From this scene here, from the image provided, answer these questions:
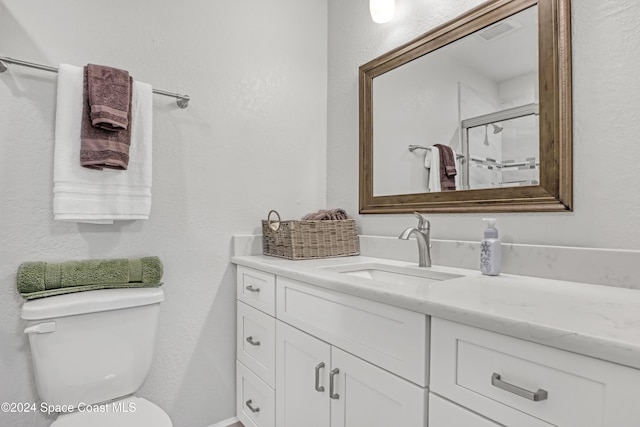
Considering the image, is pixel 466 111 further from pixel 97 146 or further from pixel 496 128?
pixel 97 146

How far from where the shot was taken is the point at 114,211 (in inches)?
52.0

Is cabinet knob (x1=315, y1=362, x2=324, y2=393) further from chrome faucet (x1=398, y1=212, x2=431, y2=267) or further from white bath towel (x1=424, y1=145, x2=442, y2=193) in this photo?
white bath towel (x1=424, y1=145, x2=442, y2=193)

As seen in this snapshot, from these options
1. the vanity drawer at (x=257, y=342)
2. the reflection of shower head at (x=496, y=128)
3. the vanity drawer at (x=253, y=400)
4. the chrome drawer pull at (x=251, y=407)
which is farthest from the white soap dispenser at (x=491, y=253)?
the chrome drawer pull at (x=251, y=407)

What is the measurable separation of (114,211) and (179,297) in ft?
1.56

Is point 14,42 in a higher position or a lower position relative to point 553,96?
higher

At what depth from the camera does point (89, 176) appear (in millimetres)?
1281

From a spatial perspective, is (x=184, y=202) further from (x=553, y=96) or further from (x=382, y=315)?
(x=553, y=96)

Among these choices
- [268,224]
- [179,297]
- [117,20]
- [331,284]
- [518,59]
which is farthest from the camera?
[268,224]

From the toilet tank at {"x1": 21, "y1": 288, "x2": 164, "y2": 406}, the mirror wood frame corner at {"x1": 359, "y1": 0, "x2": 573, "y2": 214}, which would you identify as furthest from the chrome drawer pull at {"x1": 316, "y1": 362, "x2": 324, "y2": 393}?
the mirror wood frame corner at {"x1": 359, "y1": 0, "x2": 573, "y2": 214}

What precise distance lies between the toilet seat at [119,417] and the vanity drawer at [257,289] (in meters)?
0.49

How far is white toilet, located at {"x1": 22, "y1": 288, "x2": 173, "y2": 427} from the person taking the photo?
1118 millimetres

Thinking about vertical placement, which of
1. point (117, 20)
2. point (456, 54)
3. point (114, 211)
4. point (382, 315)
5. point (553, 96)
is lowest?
point (382, 315)

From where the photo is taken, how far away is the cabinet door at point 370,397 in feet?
2.72

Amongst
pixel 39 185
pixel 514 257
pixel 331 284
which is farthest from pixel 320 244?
pixel 39 185
